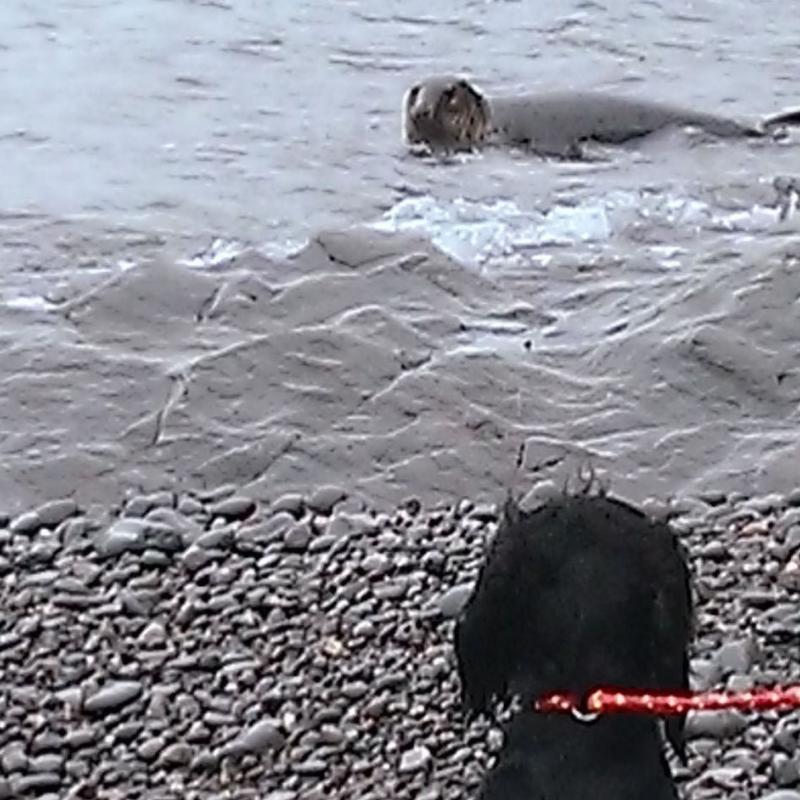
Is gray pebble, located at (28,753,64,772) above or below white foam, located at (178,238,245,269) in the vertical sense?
above

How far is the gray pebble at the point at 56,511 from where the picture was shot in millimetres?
6047

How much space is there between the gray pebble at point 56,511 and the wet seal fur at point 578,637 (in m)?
3.14

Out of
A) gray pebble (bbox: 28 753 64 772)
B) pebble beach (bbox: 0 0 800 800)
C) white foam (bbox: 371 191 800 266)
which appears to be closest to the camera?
gray pebble (bbox: 28 753 64 772)

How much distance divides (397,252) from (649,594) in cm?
511

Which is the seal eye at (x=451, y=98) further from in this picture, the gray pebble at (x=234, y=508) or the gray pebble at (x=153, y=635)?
the gray pebble at (x=153, y=635)

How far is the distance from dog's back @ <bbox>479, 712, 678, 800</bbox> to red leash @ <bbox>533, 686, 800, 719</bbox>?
0.14 feet

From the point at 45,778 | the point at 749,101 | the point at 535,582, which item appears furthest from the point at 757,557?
the point at 749,101

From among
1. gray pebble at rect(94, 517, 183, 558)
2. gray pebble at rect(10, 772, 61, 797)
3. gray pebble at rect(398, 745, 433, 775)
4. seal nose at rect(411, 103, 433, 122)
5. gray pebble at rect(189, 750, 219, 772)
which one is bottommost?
seal nose at rect(411, 103, 433, 122)

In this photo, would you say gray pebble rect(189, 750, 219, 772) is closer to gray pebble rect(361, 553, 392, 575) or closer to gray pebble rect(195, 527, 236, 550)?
gray pebble rect(361, 553, 392, 575)

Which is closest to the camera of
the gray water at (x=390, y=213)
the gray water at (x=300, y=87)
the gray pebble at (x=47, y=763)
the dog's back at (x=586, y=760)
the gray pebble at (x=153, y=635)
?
the dog's back at (x=586, y=760)

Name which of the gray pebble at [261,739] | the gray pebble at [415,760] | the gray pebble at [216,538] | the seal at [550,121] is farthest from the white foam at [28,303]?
the gray pebble at [415,760]

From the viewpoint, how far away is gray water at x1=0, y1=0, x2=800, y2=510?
6609mm

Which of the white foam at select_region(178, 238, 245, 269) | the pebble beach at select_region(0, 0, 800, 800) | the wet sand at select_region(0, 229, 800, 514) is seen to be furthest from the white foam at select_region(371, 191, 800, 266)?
the white foam at select_region(178, 238, 245, 269)

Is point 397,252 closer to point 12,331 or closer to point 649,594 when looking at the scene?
point 12,331
